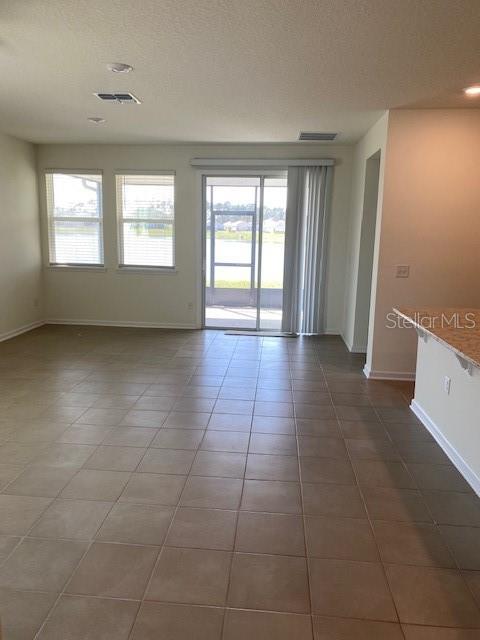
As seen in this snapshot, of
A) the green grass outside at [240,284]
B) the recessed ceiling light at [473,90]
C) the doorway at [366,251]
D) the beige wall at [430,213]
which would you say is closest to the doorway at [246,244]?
the green grass outside at [240,284]

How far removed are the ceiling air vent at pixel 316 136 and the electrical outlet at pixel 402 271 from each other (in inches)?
77.4

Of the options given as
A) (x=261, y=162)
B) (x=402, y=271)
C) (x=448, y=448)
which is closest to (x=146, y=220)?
(x=261, y=162)

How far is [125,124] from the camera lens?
520cm

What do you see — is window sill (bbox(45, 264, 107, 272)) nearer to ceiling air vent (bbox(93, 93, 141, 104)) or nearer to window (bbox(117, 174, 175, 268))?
window (bbox(117, 174, 175, 268))

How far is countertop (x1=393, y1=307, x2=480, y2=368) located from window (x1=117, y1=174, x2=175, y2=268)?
4.07 metres

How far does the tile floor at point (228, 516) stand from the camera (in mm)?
A: 1780

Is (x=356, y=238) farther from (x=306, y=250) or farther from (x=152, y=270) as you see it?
(x=152, y=270)

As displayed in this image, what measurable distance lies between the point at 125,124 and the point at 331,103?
2403mm

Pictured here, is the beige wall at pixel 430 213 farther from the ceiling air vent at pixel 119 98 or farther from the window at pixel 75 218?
the window at pixel 75 218

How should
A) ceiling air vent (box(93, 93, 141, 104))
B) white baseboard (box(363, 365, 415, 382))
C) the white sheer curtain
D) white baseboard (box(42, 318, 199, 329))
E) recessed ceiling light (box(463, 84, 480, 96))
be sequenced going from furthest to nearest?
white baseboard (box(42, 318, 199, 329))
the white sheer curtain
white baseboard (box(363, 365, 415, 382))
ceiling air vent (box(93, 93, 141, 104))
recessed ceiling light (box(463, 84, 480, 96))

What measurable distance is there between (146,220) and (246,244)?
59.3 inches

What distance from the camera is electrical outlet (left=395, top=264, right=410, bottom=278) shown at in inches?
177

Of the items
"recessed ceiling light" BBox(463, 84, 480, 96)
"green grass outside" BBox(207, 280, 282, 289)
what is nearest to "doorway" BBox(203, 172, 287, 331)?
"green grass outside" BBox(207, 280, 282, 289)

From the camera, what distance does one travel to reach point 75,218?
6.80m
